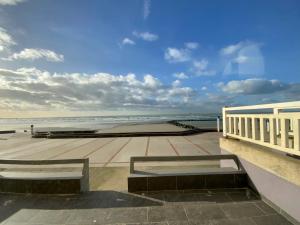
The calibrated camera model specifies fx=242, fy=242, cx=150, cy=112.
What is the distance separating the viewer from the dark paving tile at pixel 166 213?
3.85m

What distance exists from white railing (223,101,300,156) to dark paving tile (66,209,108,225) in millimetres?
3071

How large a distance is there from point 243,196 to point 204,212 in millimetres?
1158

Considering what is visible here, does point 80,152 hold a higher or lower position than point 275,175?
lower

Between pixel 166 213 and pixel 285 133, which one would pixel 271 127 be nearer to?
pixel 285 133

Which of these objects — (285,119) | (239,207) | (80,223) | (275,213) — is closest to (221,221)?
(239,207)

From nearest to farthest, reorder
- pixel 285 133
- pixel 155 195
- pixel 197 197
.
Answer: pixel 285 133 → pixel 197 197 → pixel 155 195

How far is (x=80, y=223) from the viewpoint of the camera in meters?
3.79

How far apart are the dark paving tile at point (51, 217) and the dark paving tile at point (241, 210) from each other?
106 inches

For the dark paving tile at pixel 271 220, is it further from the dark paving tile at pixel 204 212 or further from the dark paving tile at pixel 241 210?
the dark paving tile at pixel 204 212

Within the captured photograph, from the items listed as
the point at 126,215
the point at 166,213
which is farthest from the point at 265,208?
the point at 126,215

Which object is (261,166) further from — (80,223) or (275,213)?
(80,223)

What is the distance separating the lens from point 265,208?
4156 millimetres

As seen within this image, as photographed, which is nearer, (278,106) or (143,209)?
(278,106)

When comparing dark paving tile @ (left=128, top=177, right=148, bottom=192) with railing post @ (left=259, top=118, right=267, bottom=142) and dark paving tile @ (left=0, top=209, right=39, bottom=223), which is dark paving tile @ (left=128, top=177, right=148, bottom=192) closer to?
dark paving tile @ (left=0, top=209, right=39, bottom=223)
